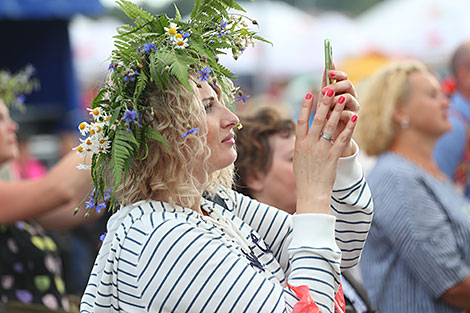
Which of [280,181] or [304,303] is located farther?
[280,181]

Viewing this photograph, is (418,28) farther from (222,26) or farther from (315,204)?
(315,204)

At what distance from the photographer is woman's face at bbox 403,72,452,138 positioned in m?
3.27

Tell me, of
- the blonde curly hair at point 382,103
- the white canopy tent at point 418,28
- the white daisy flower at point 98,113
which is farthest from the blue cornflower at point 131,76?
the white canopy tent at point 418,28

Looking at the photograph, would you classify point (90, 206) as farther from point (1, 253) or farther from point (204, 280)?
point (1, 253)

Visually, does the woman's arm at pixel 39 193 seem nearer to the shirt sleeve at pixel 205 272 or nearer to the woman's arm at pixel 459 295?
the shirt sleeve at pixel 205 272

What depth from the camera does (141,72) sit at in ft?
5.28

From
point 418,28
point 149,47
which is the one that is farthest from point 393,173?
point 418,28

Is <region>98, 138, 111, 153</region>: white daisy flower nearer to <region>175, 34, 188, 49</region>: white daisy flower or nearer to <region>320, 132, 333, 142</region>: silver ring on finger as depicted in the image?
<region>175, 34, 188, 49</region>: white daisy flower

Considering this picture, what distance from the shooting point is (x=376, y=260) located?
3.11 metres

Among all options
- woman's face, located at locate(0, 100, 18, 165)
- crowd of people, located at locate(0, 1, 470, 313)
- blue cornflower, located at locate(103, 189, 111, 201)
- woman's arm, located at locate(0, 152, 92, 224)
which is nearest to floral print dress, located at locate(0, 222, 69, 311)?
woman's arm, located at locate(0, 152, 92, 224)

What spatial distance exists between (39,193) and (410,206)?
177 cm

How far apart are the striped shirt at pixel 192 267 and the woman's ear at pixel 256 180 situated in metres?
1.06

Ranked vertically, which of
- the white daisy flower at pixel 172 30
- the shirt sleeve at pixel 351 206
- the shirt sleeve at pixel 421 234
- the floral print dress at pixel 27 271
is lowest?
the floral print dress at pixel 27 271

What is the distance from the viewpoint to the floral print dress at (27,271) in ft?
9.50
